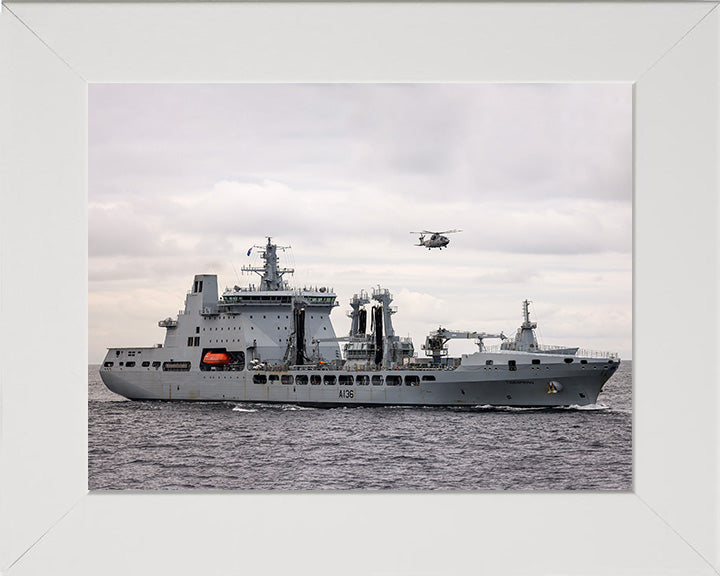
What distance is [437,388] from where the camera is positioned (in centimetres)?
1706

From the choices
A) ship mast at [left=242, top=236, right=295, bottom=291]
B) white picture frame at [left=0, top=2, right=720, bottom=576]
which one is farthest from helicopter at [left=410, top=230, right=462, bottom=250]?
white picture frame at [left=0, top=2, right=720, bottom=576]

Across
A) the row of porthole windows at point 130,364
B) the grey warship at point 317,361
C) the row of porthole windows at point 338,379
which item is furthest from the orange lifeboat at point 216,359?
the row of porthole windows at point 130,364

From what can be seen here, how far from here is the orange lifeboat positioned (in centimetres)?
1967

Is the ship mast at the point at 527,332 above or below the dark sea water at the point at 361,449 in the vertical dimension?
above

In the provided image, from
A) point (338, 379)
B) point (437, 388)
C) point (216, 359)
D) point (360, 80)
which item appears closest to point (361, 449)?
point (437, 388)

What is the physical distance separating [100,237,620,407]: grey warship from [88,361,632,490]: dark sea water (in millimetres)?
413

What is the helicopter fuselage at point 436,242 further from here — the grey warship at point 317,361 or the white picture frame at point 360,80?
the white picture frame at point 360,80

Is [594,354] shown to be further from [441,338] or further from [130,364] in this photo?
[130,364]

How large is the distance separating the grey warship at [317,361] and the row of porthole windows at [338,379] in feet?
0.07

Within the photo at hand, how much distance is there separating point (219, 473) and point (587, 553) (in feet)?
27.9

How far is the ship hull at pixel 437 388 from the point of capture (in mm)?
16766

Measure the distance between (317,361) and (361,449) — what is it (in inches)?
245
